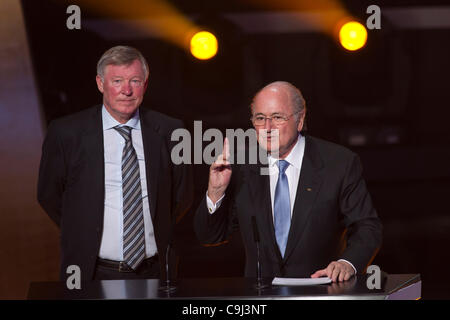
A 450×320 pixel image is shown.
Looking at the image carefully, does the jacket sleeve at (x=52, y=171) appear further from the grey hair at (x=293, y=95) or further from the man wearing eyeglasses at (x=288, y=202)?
the grey hair at (x=293, y=95)

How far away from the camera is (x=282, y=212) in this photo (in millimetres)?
3301

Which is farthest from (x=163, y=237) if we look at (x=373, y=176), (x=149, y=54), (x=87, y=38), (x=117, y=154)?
(x=373, y=176)

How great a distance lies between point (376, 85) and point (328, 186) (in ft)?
11.8

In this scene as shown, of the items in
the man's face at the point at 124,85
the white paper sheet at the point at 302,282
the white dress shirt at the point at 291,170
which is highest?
the man's face at the point at 124,85

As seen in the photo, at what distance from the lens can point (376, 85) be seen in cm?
662

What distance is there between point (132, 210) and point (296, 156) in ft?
3.03

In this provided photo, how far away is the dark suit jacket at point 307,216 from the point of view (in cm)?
323

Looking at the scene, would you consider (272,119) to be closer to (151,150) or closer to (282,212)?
(282,212)

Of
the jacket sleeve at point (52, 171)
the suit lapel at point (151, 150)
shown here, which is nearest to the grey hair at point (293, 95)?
the suit lapel at point (151, 150)

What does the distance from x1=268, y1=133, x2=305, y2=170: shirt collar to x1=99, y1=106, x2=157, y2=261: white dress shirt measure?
0.74m

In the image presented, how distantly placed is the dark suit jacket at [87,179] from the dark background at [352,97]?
1.79 metres

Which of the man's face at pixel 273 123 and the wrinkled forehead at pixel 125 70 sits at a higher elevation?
the wrinkled forehead at pixel 125 70

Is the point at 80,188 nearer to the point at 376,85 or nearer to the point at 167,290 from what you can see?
the point at 167,290

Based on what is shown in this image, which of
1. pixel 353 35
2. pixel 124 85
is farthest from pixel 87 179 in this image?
pixel 353 35
